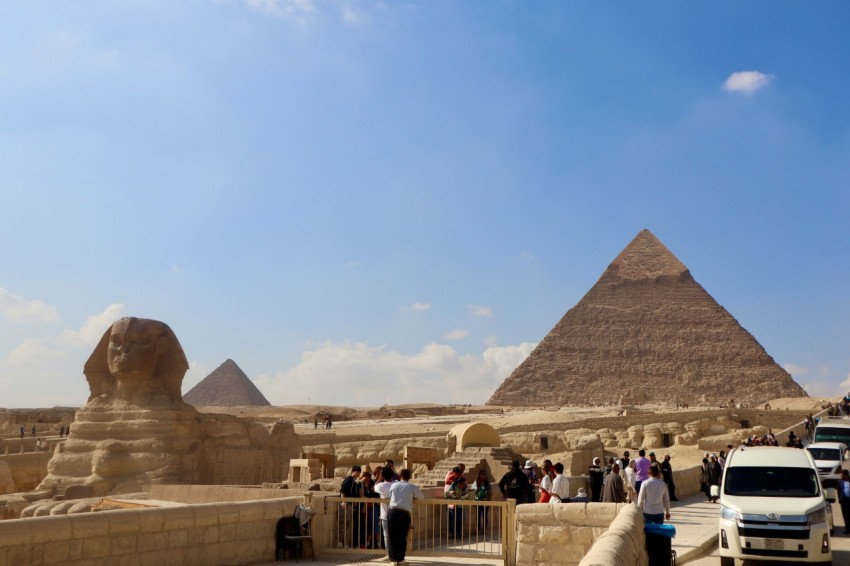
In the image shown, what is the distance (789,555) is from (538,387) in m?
155

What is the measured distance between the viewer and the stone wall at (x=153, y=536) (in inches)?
216

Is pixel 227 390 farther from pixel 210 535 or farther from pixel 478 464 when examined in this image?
pixel 210 535

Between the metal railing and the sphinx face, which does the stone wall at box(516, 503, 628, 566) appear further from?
the sphinx face

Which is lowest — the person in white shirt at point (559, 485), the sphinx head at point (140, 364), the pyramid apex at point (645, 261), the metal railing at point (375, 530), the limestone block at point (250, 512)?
the metal railing at point (375, 530)

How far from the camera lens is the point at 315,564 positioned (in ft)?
23.5

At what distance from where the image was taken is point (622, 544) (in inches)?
185

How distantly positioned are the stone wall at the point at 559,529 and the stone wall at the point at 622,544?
177 millimetres

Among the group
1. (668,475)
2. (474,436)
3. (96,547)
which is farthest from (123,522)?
(474,436)

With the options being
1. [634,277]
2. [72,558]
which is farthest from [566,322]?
[72,558]

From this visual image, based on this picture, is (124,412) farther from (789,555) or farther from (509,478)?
(789,555)

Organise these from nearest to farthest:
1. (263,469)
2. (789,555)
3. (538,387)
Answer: (789,555) → (263,469) → (538,387)

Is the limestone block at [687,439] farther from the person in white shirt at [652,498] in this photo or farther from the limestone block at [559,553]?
the limestone block at [559,553]

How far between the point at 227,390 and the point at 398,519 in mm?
88183

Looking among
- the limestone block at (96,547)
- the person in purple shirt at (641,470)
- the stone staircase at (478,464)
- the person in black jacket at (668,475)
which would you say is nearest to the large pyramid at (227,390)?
the stone staircase at (478,464)
